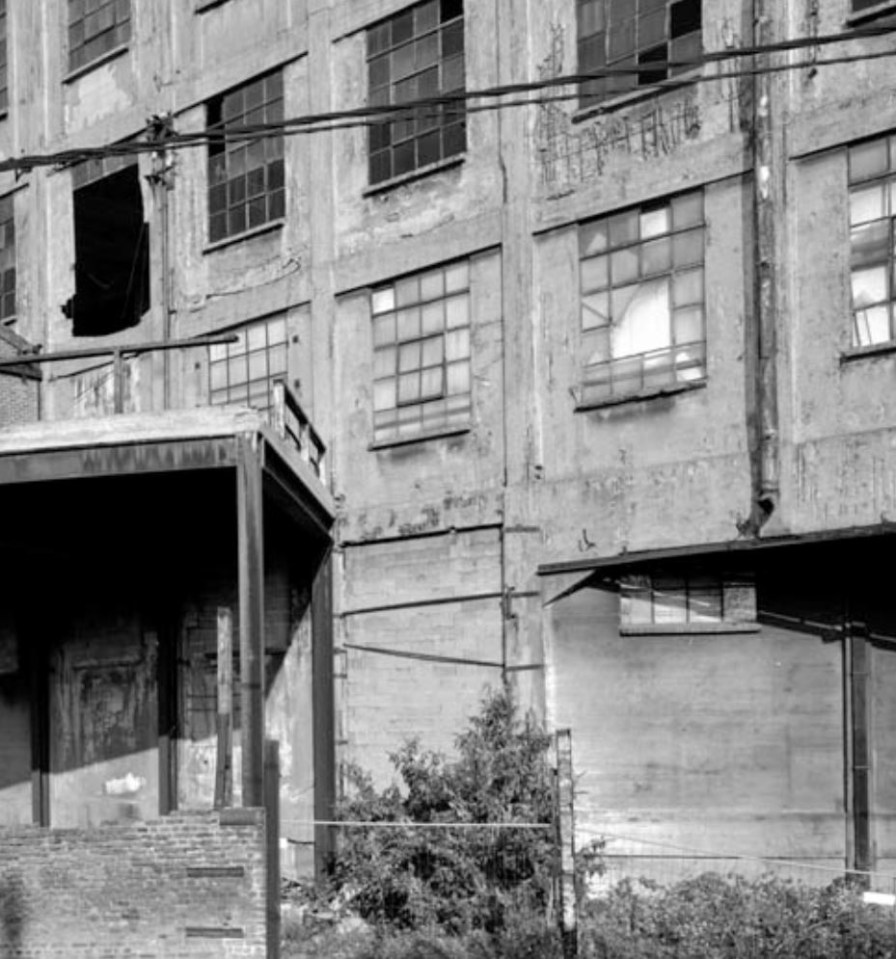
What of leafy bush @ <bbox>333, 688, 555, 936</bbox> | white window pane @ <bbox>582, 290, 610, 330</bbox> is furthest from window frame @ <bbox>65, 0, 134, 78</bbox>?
leafy bush @ <bbox>333, 688, 555, 936</bbox>

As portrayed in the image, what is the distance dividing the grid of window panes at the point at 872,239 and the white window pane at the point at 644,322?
2.16m

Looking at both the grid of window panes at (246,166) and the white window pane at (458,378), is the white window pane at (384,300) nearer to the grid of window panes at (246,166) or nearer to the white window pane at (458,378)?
the white window pane at (458,378)

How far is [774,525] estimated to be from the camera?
14.1 meters

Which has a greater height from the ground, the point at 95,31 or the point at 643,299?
the point at 95,31

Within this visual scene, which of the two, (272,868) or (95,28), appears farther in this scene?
(95,28)

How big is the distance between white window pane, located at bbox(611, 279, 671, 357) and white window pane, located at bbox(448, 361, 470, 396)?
81.3 inches

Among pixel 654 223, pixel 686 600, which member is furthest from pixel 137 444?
pixel 654 223

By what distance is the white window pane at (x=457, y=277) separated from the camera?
1705cm

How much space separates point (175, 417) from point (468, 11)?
6.93m

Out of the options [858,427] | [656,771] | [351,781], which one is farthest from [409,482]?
[858,427]

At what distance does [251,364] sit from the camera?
1956 centimetres

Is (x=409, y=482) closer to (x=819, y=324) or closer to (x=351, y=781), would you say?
(x=351, y=781)

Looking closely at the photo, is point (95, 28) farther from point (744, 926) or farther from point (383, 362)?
point (744, 926)

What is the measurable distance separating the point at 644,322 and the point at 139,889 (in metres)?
7.80
